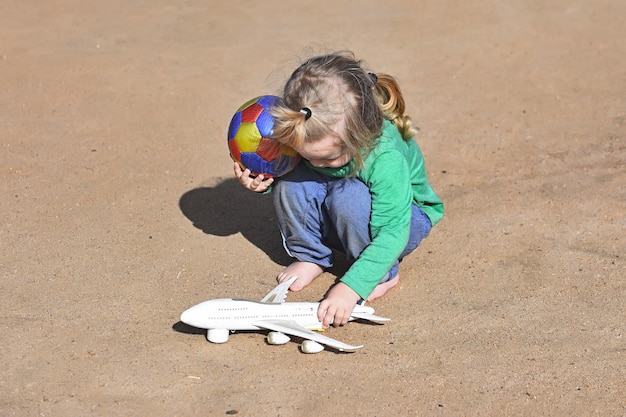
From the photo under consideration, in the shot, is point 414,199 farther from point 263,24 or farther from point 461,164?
point 263,24

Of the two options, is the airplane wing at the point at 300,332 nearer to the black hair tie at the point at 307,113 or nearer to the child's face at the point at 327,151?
the child's face at the point at 327,151

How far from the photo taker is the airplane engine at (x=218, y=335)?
3.49 m

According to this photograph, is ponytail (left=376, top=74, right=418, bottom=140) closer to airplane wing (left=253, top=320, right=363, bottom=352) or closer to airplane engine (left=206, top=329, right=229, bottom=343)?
airplane wing (left=253, top=320, right=363, bottom=352)

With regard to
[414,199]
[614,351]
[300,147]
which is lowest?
[614,351]

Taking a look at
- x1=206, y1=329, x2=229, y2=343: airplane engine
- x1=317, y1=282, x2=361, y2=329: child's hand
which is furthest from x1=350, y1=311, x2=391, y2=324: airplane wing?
x1=206, y1=329, x2=229, y2=343: airplane engine

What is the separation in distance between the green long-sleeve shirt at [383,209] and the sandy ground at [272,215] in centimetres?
25

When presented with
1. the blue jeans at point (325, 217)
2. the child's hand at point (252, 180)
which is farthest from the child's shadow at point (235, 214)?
the child's hand at point (252, 180)

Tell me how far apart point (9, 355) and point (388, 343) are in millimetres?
1495

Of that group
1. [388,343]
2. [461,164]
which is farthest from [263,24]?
[388,343]

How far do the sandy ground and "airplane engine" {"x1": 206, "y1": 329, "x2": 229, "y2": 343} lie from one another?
0.14 ft

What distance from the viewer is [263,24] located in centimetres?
721

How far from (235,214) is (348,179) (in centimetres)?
115

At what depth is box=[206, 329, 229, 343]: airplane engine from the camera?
349 cm

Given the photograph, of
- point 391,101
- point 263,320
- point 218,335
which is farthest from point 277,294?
point 391,101
